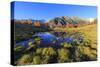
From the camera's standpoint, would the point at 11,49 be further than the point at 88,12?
No

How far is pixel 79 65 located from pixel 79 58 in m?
0.09

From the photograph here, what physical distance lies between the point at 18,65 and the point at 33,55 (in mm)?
186

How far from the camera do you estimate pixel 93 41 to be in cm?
254

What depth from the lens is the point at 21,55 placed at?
218cm

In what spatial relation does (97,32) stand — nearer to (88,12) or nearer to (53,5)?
(88,12)

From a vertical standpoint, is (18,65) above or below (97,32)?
below

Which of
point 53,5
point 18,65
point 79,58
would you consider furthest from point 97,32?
point 18,65

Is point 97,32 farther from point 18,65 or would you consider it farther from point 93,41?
point 18,65
